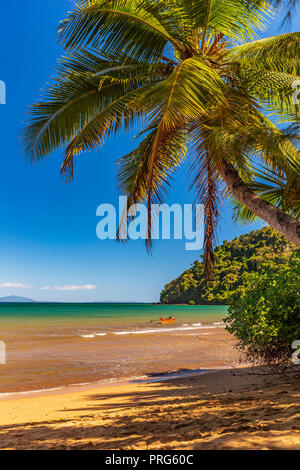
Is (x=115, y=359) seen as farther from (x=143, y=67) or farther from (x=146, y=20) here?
(x=146, y=20)

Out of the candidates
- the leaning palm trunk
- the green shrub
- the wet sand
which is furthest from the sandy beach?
the leaning palm trunk

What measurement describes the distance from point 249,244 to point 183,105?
2158 inches

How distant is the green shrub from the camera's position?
22.0ft

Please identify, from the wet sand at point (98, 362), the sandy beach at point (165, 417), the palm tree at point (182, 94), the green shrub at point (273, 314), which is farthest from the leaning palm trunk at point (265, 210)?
the wet sand at point (98, 362)

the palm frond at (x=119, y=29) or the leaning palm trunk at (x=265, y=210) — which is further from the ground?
the palm frond at (x=119, y=29)

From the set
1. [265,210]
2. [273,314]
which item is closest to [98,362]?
[273,314]

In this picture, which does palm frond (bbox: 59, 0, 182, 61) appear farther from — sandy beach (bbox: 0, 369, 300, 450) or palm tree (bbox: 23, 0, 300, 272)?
sandy beach (bbox: 0, 369, 300, 450)

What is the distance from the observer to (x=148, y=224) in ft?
21.7

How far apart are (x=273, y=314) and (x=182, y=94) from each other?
420 cm

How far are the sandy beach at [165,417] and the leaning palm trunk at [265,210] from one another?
2186 millimetres

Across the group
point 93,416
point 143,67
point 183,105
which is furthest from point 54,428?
point 143,67

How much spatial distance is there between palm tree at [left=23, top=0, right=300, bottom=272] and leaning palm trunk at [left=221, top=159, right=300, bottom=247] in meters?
0.02

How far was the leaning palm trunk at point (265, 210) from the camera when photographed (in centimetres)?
488

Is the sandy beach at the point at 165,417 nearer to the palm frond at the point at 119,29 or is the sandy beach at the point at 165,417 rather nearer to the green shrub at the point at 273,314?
the green shrub at the point at 273,314
